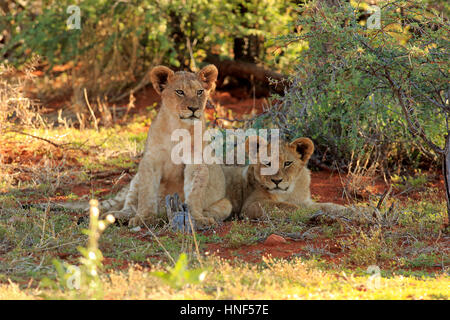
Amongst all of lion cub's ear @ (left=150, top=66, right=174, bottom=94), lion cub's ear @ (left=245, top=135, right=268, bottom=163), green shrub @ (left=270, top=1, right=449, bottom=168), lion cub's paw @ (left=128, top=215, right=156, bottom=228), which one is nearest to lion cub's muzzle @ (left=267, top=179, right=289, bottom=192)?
lion cub's ear @ (left=245, top=135, right=268, bottom=163)

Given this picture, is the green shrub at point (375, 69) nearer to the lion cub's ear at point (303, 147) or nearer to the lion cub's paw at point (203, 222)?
the lion cub's ear at point (303, 147)

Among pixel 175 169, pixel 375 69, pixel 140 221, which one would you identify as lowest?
pixel 140 221

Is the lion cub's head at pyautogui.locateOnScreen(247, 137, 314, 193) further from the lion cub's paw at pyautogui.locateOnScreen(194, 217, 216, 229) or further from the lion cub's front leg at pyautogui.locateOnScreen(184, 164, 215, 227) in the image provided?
the lion cub's paw at pyautogui.locateOnScreen(194, 217, 216, 229)

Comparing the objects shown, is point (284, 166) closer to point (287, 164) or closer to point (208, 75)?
point (287, 164)

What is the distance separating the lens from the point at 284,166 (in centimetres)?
707

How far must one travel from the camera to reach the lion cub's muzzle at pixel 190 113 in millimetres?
6508

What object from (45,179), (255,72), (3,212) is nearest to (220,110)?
(255,72)

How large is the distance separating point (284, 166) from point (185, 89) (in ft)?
4.47

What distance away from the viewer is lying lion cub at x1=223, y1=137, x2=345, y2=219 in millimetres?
7012

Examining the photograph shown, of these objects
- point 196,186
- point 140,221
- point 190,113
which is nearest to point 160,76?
point 190,113

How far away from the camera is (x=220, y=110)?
435 inches

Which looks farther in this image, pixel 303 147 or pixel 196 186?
pixel 303 147
